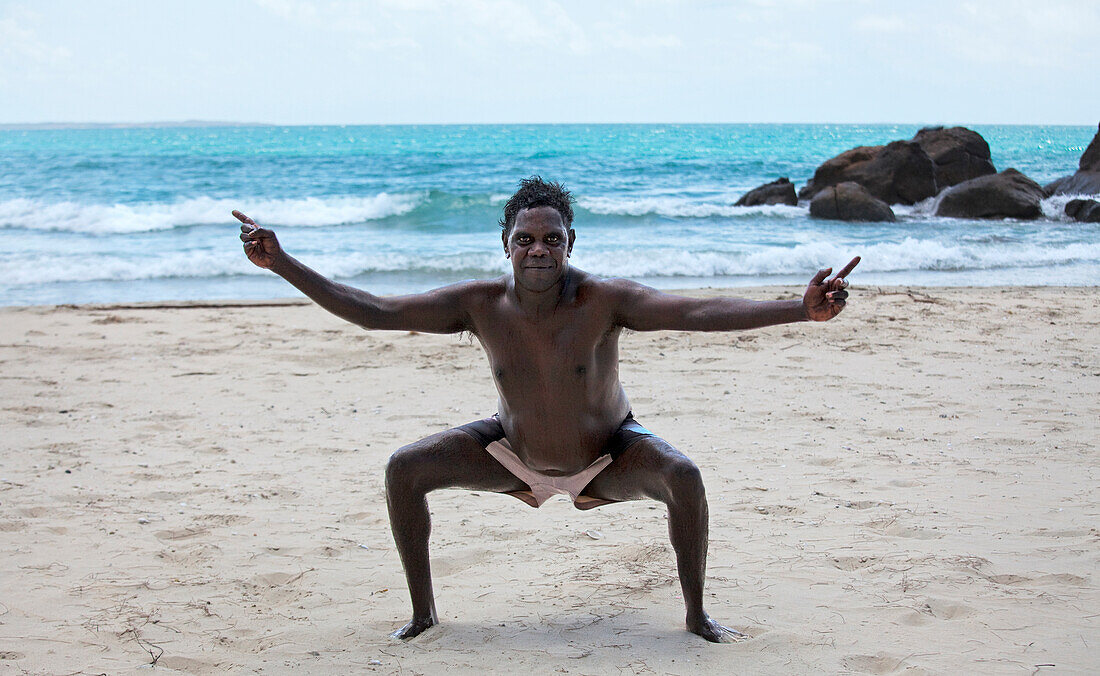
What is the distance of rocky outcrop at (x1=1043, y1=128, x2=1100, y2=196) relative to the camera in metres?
22.0

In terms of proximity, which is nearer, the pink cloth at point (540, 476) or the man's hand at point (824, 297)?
the man's hand at point (824, 297)

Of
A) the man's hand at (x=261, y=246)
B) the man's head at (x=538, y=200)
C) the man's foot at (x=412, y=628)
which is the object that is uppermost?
the man's head at (x=538, y=200)

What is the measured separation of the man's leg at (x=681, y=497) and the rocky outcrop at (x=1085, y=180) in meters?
22.2

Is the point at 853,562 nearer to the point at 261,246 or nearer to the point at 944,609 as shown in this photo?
the point at 944,609

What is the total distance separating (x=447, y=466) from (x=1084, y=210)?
19817 millimetres

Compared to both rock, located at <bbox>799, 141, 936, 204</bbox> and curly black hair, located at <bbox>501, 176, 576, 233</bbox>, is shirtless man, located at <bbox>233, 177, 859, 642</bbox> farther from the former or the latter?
rock, located at <bbox>799, 141, 936, 204</bbox>

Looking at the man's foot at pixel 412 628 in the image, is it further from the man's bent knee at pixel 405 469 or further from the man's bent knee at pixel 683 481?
the man's bent knee at pixel 683 481

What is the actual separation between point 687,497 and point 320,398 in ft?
13.3

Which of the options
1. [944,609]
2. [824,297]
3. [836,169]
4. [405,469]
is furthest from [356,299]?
[836,169]

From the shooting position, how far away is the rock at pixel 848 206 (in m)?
19.8

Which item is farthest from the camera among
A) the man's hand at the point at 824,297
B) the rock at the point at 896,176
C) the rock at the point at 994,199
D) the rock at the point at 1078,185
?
the rock at the point at 896,176

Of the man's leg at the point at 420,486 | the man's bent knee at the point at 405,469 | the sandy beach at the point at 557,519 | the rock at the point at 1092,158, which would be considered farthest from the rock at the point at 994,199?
the man's bent knee at the point at 405,469

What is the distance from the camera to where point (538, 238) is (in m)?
3.30

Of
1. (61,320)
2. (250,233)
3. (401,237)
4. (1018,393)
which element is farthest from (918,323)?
(401,237)
